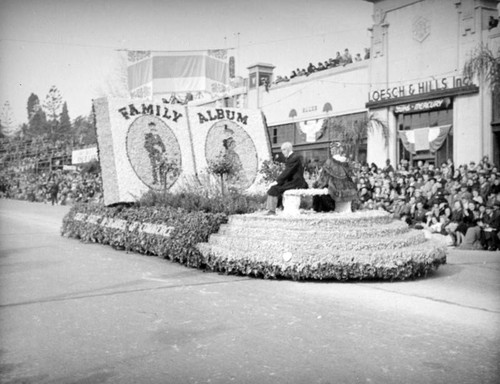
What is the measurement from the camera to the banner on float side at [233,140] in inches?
579

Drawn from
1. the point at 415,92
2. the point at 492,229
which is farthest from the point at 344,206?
the point at 415,92

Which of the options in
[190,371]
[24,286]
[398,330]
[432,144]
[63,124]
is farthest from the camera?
[63,124]

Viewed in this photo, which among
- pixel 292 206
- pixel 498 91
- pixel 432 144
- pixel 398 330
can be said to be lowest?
pixel 398 330

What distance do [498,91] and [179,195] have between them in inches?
489

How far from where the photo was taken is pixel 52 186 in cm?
3534

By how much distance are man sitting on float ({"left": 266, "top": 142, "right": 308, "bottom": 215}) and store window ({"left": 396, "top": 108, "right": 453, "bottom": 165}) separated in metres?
12.0

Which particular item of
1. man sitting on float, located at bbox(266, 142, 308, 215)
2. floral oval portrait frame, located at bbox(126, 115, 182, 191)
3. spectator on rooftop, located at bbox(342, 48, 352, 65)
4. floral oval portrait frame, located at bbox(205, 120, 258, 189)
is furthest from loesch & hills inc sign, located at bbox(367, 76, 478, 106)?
man sitting on float, located at bbox(266, 142, 308, 215)

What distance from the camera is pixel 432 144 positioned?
20766 mm

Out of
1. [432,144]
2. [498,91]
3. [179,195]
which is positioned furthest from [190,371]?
[432,144]

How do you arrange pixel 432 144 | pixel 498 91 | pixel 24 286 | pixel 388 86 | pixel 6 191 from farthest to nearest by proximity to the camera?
pixel 6 191, pixel 388 86, pixel 432 144, pixel 498 91, pixel 24 286

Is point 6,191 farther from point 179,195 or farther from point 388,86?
point 179,195

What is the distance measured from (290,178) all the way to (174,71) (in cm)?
1309

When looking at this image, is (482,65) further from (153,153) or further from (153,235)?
(153,235)

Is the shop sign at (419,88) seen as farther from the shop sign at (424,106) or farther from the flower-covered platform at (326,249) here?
the flower-covered platform at (326,249)
